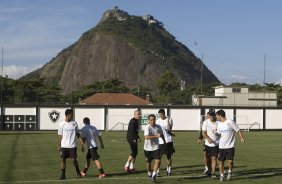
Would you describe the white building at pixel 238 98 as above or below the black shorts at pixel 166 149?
above

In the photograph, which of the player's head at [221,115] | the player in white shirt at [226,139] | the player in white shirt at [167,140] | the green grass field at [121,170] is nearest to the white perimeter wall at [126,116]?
the green grass field at [121,170]

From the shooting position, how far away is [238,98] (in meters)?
88.1

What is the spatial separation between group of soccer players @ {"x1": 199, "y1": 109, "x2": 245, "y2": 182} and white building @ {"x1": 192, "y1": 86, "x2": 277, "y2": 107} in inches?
2601

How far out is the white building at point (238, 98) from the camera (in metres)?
85.0

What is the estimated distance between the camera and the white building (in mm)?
85037

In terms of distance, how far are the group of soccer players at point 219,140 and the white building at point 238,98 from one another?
66062 mm

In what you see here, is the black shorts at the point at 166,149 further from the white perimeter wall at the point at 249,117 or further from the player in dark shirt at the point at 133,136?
the white perimeter wall at the point at 249,117

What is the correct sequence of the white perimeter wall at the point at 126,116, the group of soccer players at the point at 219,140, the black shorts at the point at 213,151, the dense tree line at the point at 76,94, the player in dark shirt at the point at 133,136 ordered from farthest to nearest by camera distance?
the dense tree line at the point at 76,94 < the white perimeter wall at the point at 126,116 < the player in dark shirt at the point at 133,136 < the black shorts at the point at 213,151 < the group of soccer players at the point at 219,140

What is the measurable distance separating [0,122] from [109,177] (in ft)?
163

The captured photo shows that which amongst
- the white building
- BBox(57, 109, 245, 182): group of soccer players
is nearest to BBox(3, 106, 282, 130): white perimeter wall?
the white building

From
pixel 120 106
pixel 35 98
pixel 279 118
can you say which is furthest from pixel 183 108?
pixel 35 98

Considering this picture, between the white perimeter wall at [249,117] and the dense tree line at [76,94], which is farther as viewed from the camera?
the dense tree line at [76,94]

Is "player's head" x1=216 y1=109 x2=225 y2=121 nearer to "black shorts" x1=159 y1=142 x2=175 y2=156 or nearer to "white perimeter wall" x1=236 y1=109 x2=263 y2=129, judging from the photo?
"black shorts" x1=159 y1=142 x2=175 y2=156

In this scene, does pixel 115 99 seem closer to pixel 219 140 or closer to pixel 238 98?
pixel 238 98
